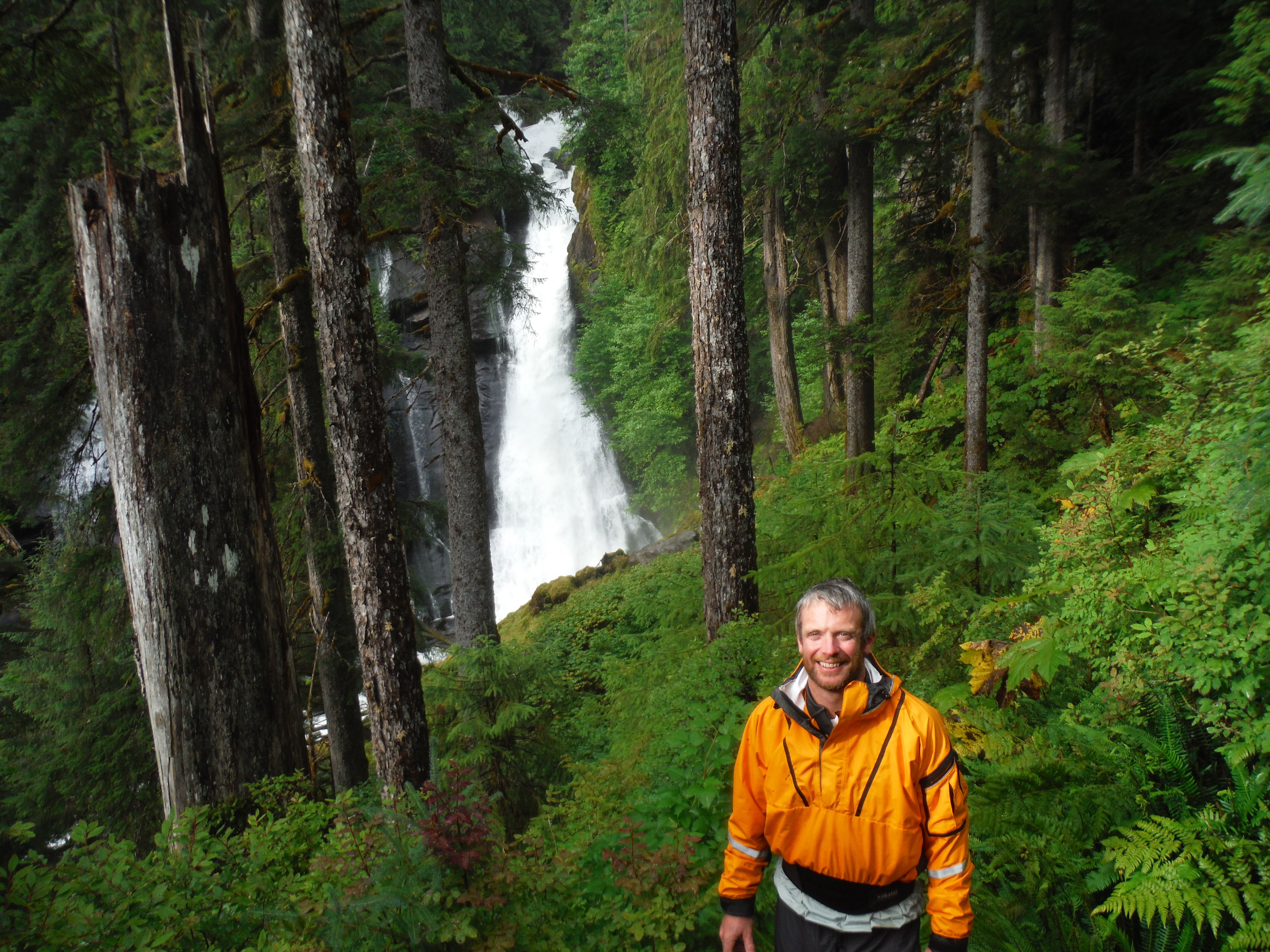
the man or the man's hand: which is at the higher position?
the man

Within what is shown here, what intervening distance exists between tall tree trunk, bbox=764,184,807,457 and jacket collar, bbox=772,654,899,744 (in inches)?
359

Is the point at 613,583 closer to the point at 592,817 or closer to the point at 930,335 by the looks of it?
the point at 930,335

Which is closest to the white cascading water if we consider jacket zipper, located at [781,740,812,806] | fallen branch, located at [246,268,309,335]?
fallen branch, located at [246,268,309,335]

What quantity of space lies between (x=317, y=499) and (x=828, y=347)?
7106 mm

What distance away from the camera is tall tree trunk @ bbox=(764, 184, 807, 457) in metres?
10.8

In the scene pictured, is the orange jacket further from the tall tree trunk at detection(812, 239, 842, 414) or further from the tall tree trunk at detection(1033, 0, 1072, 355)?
the tall tree trunk at detection(812, 239, 842, 414)

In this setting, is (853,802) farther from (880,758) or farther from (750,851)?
(750,851)

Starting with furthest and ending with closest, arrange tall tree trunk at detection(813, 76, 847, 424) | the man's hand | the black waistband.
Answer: tall tree trunk at detection(813, 76, 847, 424) → the man's hand → the black waistband

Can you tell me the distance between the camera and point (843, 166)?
9.91 metres

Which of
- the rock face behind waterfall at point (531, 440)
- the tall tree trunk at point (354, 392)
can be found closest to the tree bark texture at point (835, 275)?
the tall tree trunk at point (354, 392)

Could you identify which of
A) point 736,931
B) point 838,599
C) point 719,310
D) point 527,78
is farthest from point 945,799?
point 527,78

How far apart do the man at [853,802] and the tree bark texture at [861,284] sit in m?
6.87

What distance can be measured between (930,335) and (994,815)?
9686 mm

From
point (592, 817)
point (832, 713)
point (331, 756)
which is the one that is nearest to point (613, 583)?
point (331, 756)
